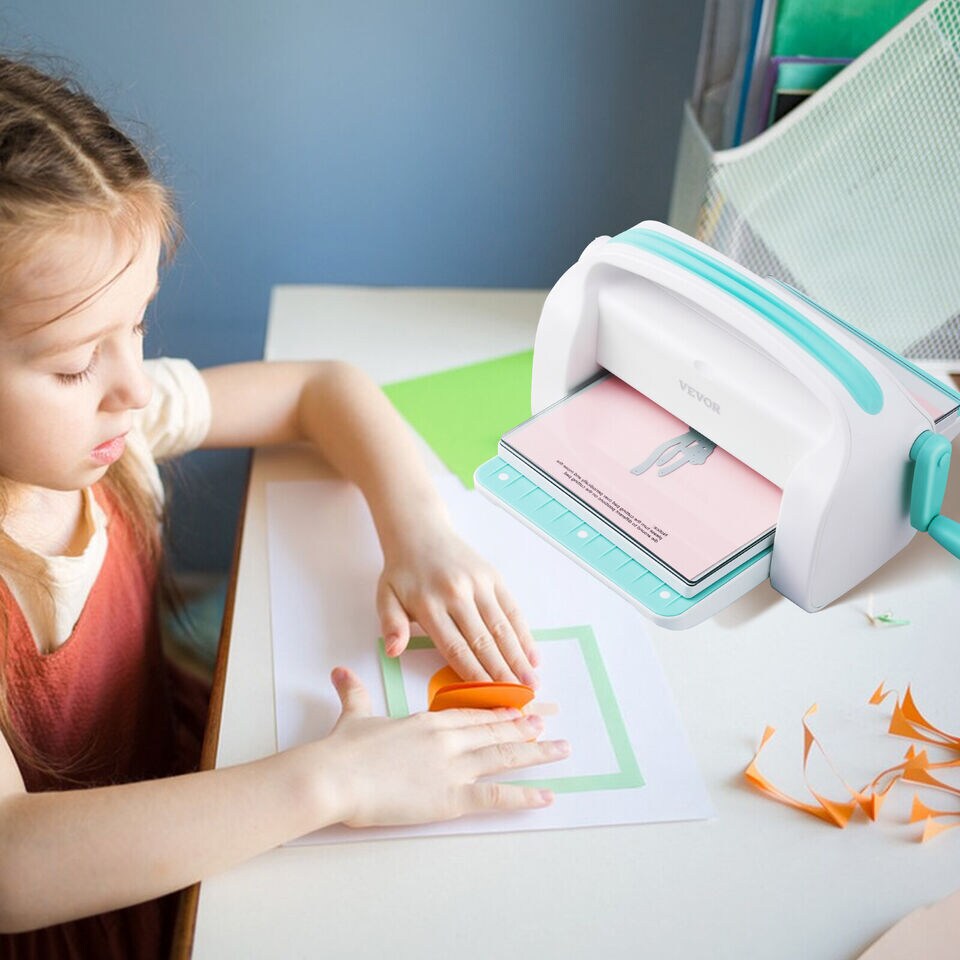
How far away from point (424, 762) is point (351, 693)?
0.23 feet

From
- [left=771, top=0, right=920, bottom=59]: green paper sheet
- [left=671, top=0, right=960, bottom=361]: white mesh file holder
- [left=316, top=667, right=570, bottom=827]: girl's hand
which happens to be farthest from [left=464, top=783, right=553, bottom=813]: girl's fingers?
[left=771, top=0, right=920, bottom=59]: green paper sheet

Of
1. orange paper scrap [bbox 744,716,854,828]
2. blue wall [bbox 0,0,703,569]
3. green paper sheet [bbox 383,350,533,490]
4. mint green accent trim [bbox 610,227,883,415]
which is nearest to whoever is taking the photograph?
mint green accent trim [bbox 610,227,883,415]

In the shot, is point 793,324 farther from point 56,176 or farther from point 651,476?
point 56,176

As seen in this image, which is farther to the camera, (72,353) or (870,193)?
(870,193)

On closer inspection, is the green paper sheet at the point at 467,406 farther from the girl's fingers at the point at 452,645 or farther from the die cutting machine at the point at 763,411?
the die cutting machine at the point at 763,411

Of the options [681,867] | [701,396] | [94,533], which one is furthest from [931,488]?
[94,533]

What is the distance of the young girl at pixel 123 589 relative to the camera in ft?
2.10

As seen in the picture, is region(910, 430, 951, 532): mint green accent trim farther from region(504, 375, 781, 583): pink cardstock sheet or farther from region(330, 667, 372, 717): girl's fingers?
region(330, 667, 372, 717): girl's fingers

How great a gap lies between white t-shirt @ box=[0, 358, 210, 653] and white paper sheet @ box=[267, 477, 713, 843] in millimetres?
110

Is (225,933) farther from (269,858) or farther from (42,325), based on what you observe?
(42,325)

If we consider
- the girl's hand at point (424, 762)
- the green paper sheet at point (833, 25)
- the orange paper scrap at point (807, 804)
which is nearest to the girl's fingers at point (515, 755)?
the girl's hand at point (424, 762)

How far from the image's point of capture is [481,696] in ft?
2.35

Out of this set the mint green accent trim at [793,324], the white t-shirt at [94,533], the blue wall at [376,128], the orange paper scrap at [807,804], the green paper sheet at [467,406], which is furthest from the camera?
the blue wall at [376,128]

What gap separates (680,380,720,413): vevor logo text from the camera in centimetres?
63
